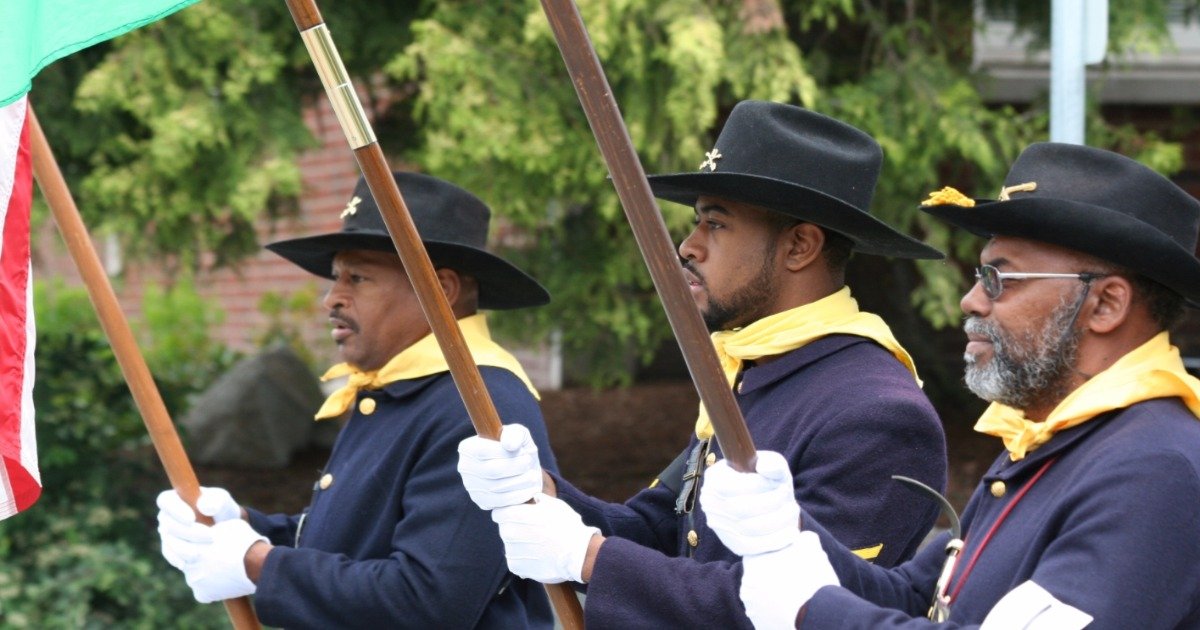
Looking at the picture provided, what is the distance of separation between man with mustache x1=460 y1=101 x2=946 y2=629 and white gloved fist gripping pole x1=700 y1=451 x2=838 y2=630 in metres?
0.16

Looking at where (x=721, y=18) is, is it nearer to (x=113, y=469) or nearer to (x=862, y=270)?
(x=862, y=270)

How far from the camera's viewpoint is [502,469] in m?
2.72

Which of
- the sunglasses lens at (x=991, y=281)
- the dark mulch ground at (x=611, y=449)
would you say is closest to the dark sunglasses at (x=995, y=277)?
the sunglasses lens at (x=991, y=281)

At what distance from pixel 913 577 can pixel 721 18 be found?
11.3 feet

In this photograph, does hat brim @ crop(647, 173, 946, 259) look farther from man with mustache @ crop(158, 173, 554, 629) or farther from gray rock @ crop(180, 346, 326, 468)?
gray rock @ crop(180, 346, 326, 468)

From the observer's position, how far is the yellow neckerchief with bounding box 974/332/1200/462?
7.47ft

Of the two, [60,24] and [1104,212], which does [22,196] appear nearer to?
[60,24]

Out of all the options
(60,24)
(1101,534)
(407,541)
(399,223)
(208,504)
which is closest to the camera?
(1101,534)

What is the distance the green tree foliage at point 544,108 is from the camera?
5566mm

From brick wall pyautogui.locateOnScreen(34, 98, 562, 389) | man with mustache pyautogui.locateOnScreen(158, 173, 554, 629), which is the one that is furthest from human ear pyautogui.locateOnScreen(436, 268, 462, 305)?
brick wall pyautogui.locateOnScreen(34, 98, 562, 389)

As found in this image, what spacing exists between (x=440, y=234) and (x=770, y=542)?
1.64 meters

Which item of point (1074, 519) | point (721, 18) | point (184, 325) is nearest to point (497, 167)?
point (721, 18)

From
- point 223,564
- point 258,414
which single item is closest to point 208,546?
point 223,564

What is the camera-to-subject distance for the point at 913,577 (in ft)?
8.78
